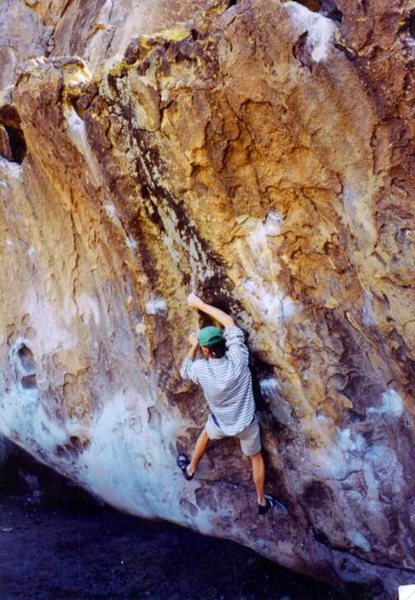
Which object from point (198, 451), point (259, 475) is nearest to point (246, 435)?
point (259, 475)

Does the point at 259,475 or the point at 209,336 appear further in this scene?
the point at 259,475

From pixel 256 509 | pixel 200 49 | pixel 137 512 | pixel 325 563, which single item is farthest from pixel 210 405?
pixel 200 49

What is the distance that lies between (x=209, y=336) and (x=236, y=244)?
1.78ft

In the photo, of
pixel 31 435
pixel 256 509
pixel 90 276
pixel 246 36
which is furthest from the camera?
pixel 31 435

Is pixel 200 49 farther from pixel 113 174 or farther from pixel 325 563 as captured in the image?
pixel 325 563

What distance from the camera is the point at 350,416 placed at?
4180 mm

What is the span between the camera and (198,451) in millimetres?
4781

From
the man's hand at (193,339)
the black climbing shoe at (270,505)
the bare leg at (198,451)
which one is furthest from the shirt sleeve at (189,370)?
the black climbing shoe at (270,505)

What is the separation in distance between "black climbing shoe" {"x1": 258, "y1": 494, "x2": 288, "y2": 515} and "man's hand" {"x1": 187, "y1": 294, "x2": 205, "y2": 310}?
4.29ft

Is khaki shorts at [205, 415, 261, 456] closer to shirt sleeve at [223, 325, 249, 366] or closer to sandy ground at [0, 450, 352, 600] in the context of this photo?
shirt sleeve at [223, 325, 249, 366]

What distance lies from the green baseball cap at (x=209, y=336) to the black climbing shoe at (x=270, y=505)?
1147 millimetres

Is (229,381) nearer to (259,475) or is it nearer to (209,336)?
(209,336)

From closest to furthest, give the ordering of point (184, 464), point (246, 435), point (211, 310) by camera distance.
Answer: point (211, 310), point (246, 435), point (184, 464)

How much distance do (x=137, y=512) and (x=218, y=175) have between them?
113 inches
